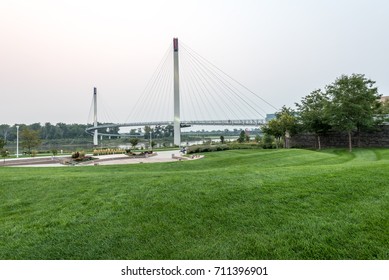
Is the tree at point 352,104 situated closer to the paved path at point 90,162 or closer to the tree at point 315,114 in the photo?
the tree at point 315,114

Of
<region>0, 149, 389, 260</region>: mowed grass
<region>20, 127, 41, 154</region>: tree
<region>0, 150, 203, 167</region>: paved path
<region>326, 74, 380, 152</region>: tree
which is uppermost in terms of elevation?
<region>326, 74, 380, 152</region>: tree

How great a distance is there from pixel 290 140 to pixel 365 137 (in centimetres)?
575

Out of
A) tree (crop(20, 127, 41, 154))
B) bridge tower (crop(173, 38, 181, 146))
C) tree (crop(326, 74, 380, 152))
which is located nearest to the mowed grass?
tree (crop(326, 74, 380, 152))

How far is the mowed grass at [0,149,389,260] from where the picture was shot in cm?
239

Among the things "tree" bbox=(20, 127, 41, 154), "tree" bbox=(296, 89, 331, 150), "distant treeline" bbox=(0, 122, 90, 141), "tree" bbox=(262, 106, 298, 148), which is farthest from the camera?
"distant treeline" bbox=(0, 122, 90, 141)

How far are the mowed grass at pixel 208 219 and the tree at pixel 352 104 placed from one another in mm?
13282

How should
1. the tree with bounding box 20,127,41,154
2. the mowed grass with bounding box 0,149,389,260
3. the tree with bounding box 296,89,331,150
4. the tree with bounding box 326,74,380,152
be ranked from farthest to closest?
the tree with bounding box 20,127,41,154 → the tree with bounding box 296,89,331,150 → the tree with bounding box 326,74,380,152 → the mowed grass with bounding box 0,149,389,260

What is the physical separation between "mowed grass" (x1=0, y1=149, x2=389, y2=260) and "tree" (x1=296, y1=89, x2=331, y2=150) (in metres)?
15.3

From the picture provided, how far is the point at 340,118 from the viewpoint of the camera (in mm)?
16391

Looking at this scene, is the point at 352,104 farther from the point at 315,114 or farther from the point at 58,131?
the point at 58,131

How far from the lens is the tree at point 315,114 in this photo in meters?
18.5

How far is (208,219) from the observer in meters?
3.00

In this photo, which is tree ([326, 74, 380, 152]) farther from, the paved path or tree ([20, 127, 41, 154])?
tree ([20, 127, 41, 154])

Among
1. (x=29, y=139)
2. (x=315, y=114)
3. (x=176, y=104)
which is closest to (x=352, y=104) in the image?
(x=315, y=114)
